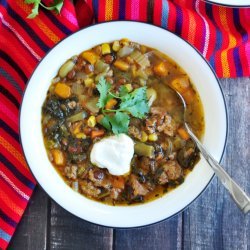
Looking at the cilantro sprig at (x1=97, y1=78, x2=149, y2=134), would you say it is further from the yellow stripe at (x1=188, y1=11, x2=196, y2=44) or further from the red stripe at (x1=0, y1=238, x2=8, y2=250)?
the red stripe at (x1=0, y1=238, x2=8, y2=250)

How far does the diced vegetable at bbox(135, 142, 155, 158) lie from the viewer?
3.40 m

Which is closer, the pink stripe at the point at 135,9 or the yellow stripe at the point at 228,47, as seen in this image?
the pink stripe at the point at 135,9

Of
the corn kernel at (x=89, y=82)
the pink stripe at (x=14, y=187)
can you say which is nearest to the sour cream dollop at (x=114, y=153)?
the corn kernel at (x=89, y=82)

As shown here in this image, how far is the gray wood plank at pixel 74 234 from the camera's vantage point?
3641 millimetres

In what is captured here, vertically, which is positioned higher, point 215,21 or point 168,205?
point 215,21

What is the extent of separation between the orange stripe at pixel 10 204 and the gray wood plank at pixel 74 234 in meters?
0.22

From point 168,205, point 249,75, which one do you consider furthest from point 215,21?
point 168,205

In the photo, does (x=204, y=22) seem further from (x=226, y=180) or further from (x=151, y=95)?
(x=226, y=180)

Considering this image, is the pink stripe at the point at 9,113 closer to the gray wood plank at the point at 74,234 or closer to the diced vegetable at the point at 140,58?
the gray wood plank at the point at 74,234

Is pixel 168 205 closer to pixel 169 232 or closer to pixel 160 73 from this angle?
pixel 169 232

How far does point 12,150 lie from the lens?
359cm

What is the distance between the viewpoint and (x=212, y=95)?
3.33m

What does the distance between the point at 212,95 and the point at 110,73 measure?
25.9 inches

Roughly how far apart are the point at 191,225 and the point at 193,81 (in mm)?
1007
